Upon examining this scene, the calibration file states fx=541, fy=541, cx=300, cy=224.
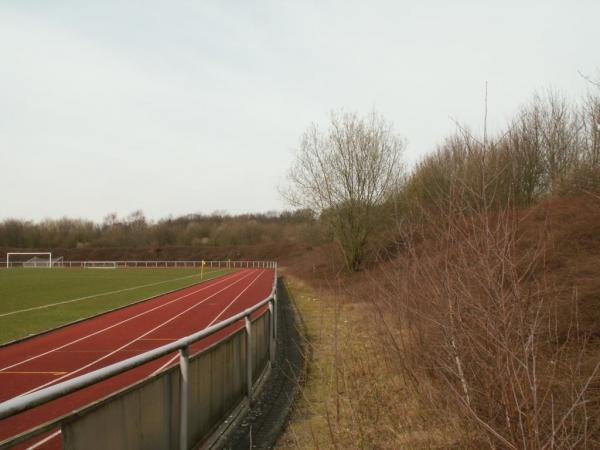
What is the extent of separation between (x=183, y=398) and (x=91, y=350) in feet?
32.4

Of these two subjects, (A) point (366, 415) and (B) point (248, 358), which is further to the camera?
(B) point (248, 358)

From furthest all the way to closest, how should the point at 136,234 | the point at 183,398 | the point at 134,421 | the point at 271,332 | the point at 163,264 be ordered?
the point at 136,234 < the point at 163,264 < the point at 271,332 < the point at 183,398 < the point at 134,421

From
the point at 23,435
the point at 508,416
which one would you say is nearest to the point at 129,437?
the point at 23,435

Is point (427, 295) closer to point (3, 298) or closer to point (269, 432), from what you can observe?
point (269, 432)

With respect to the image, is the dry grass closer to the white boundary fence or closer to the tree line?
the white boundary fence

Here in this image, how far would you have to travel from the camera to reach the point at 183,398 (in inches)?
197

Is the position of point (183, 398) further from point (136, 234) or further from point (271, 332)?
point (136, 234)

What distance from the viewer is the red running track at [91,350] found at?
28.2ft

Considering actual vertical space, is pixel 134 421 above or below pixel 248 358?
above

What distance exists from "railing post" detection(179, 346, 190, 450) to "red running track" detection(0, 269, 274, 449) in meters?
1.25

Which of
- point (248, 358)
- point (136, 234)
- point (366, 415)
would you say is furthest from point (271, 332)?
point (136, 234)

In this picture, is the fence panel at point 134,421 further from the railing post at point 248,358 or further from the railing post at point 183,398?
the railing post at point 248,358

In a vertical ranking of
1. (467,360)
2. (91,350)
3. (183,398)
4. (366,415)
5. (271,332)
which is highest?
(467,360)

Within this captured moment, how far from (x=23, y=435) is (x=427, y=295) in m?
4.32
